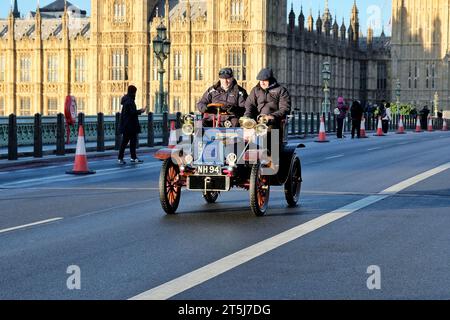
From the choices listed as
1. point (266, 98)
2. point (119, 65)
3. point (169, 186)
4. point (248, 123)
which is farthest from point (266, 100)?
point (119, 65)

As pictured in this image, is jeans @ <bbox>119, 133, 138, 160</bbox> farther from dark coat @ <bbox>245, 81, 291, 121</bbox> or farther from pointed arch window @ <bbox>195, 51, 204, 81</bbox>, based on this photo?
pointed arch window @ <bbox>195, 51, 204, 81</bbox>

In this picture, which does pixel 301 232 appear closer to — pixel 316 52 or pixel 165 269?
pixel 165 269

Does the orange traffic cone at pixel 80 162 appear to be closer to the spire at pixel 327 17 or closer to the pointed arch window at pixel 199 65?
the pointed arch window at pixel 199 65

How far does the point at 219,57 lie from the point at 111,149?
48093 millimetres

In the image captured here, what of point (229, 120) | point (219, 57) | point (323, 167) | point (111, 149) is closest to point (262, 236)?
point (229, 120)

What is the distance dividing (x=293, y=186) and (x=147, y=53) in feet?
227

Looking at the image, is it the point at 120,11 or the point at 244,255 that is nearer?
the point at 244,255

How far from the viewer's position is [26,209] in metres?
13.3

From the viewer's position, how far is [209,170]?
12.5m

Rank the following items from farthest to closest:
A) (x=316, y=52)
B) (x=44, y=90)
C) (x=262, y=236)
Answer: (x=316, y=52)
(x=44, y=90)
(x=262, y=236)

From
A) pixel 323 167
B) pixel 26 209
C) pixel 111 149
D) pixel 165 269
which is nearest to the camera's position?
pixel 165 269

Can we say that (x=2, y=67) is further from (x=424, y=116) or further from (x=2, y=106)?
(x=424, y=116)

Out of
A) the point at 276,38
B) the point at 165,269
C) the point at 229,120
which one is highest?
the point at 276,38

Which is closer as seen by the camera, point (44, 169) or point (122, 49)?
point (44, 169)
